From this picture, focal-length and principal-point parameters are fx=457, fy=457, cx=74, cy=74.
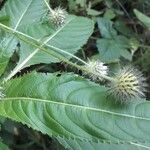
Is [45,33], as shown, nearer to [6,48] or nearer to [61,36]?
[61,36]

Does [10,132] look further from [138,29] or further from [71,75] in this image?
[138,29]

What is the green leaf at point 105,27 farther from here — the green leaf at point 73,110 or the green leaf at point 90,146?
the green leaf at point 73,110

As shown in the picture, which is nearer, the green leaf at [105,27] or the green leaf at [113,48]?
the green leaf at [113,48]

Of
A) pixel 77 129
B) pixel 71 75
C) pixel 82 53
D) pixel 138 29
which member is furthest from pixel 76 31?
pixel 138 29

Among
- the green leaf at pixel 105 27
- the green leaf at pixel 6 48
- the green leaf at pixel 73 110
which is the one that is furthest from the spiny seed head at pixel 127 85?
the green leaf at pixel 105 27

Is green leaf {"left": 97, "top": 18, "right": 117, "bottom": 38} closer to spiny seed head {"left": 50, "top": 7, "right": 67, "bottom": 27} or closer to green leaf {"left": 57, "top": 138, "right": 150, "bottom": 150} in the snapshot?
spiny seed head {"left": 50, "top": 7, "right": 67, "bottom": 27}

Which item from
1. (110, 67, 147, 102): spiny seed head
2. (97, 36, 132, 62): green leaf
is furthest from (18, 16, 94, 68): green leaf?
(110, 67, 147, 102): spiny seed head
